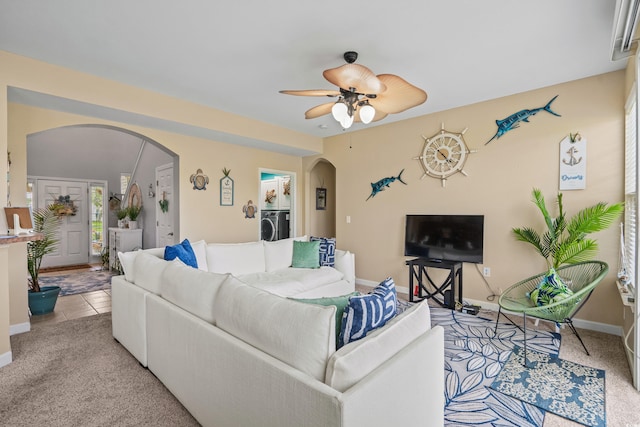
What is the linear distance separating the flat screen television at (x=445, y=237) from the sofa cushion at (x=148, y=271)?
10.7 ft

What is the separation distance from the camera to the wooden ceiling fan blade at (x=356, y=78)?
7.25 ft

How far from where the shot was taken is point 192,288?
1987 millimetres

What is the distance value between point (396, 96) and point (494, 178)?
6.78 feet

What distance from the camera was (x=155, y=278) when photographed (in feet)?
7.95

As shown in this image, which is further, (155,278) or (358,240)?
(358,240)

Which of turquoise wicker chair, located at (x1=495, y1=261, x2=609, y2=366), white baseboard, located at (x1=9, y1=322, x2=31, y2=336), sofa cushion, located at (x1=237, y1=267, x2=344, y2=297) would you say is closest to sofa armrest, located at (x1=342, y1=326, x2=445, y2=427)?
turquoise wicker chair, located at (x1=495, y1=261, x2=609, y2=366)

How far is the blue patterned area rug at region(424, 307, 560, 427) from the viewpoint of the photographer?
6.36 ft

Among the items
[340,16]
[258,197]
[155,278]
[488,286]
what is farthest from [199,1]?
[488,286]

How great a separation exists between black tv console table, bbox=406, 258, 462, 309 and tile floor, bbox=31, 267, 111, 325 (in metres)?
3.92

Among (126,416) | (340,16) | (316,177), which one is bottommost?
(126,416)

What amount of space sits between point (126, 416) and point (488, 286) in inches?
153

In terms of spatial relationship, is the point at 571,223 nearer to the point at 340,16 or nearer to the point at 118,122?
the point at 340,16

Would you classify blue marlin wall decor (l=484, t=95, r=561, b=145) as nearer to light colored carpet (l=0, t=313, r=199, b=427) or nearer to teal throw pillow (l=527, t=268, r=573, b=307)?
teal throw pillow (l=527, t=268, r=573, b=307)

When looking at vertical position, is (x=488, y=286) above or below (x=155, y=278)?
below
